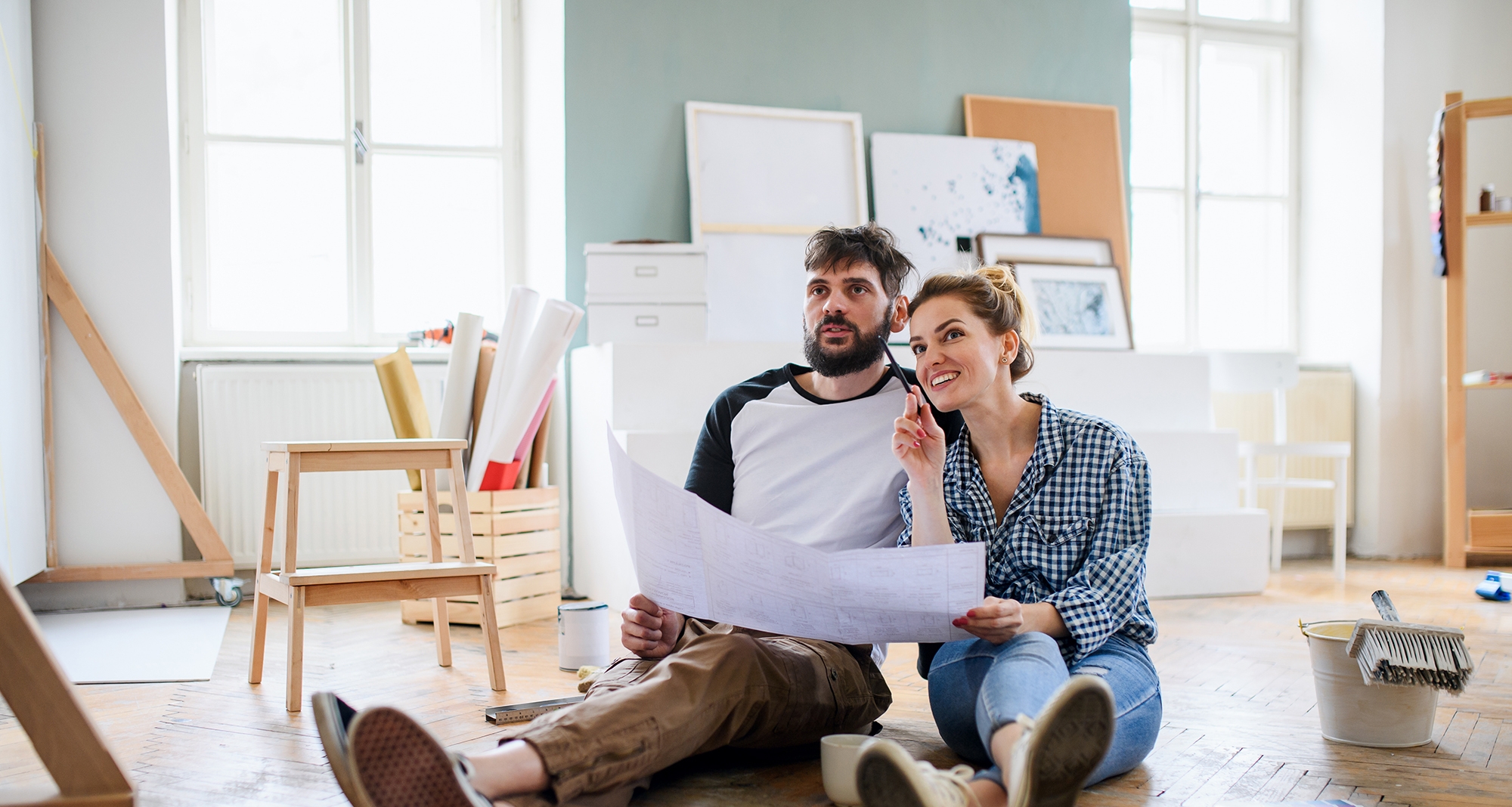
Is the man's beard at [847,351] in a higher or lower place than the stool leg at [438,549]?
higher

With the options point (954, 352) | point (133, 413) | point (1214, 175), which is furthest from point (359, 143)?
point (1214, 175)

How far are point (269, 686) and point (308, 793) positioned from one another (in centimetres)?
87

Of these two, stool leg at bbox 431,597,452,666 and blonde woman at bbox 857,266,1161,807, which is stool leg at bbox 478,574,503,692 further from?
blonde woman at bbox 857,266,1161,807

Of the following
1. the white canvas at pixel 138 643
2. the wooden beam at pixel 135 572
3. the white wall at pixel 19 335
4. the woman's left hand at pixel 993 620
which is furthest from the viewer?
the wooden beam at pixel 135 572

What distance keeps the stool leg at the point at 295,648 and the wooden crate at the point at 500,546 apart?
0.92m

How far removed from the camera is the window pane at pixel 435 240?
432cm

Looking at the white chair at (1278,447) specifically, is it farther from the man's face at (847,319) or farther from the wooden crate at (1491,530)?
the man's face at (847,319)

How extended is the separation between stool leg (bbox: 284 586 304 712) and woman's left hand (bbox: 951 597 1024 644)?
4.64 feet

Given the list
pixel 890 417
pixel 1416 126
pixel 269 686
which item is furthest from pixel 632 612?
pixel 1416 126

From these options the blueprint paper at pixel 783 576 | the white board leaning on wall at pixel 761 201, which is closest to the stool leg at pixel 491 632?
the blueprint paper at pixel 783 576

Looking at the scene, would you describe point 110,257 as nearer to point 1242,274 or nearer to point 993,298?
point 993,298

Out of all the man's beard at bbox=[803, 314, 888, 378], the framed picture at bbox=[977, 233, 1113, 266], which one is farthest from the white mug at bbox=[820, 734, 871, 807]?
the framed picture at bbox=[977, 233, 1113, 266]

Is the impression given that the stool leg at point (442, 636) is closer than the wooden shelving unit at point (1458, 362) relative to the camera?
A: Yes

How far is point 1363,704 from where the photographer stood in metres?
1.83
